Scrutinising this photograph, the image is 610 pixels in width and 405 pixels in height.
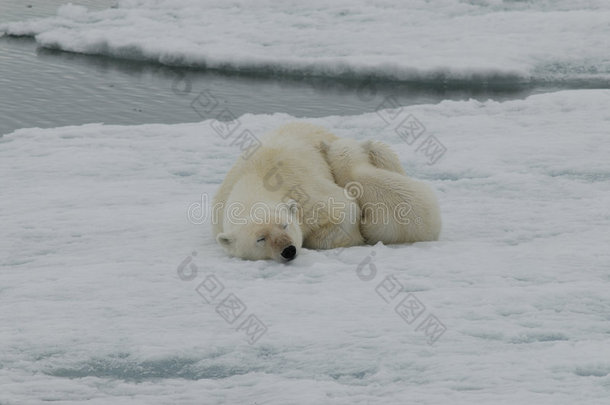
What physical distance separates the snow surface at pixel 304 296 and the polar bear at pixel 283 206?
136mm

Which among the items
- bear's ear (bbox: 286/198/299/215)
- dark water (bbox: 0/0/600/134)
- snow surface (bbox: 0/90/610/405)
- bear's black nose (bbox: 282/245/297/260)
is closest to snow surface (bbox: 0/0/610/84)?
dark water (bbox: 0/0/600/134)

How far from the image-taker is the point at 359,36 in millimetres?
13531

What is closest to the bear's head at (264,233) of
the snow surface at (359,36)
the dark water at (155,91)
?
the dark water at (155,91)

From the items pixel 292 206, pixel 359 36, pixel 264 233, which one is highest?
pixel 359 36

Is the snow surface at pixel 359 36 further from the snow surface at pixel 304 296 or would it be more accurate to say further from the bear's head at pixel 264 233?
the bear's head at pixel 264 233

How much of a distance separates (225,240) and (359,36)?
357 inches

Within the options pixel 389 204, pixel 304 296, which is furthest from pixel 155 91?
pixel 304 296

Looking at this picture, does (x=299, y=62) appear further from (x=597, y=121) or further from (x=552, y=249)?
(x=552, y=249)

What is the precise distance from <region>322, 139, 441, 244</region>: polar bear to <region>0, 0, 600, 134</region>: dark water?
5095 millimetres

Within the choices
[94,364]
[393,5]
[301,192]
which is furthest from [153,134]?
[393,5]

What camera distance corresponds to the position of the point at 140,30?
45.6 ft

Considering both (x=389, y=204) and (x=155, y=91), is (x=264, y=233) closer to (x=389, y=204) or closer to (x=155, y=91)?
(x=389, y=204)

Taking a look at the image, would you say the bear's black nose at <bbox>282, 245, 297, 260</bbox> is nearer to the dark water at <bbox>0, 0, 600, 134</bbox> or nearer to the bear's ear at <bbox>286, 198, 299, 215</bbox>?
the bear's ear at <bbox>286, 198, 299, 215</bbox>

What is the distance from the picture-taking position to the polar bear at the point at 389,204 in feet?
17.9
